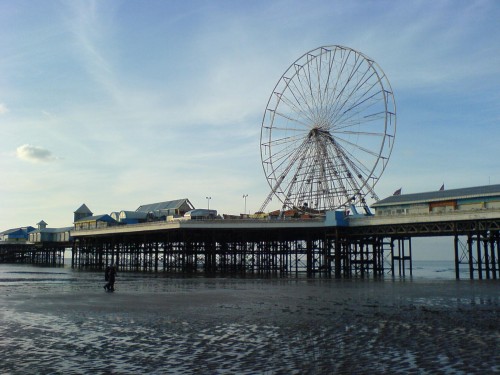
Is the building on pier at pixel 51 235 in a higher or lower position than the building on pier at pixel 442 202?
lower

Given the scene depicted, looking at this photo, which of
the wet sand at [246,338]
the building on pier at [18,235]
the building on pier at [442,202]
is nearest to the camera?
the wet sand at [246,338]

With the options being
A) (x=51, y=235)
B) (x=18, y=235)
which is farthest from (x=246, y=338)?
(x=18, y=235)

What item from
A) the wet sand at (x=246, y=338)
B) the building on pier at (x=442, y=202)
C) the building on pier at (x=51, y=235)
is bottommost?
the wet sand at (x=246, y=338)

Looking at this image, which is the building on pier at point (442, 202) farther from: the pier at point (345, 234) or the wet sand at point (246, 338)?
the wet sand at point (246, 338)

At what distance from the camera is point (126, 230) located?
88625mm

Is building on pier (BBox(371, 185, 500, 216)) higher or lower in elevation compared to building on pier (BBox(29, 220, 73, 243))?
higher

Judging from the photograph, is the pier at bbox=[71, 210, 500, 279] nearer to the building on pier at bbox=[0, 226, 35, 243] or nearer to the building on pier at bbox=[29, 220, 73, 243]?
the building on pier at bbox=[29, 220, 73, 243]

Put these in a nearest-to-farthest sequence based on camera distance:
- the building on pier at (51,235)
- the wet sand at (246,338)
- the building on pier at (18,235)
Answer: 1. the wet sand at (246,338)
2. the building on pier at (51,235)
3. the building on pier at (18,235)

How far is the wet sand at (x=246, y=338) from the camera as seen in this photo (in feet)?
39.3

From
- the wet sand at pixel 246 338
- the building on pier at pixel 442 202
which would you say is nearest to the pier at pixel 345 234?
the building on pier at pixel 442 202

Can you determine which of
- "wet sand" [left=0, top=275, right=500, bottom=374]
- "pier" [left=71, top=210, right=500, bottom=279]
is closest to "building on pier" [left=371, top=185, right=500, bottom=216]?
"pier" [left=71, top=210, right=500, bottom=279]

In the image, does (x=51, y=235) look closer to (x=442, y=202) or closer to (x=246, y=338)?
(x=442, y=202)

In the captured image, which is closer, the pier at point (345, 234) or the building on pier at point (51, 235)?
the pier at point (345, 234)

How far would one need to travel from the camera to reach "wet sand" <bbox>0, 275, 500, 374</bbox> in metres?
12.0
